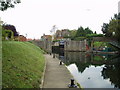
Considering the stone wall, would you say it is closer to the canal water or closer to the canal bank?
the canal water

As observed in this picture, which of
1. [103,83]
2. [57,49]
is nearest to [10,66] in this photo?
[103,83]

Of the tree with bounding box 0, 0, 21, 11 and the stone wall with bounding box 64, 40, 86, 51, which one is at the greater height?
the tree with bounding box 0, 0, 21, 11

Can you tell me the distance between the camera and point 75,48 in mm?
56406

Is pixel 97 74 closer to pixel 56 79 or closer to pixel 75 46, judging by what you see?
pixel 56 79

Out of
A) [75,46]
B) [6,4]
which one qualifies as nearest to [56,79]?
[6,4]

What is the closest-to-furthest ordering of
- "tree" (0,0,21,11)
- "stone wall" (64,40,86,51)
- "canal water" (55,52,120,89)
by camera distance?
"tree" (0,0,21,11)
"canal water" (55,52,120,89)
"stone wall" (64,40,86,51)

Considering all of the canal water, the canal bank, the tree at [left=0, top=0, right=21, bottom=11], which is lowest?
the canal water

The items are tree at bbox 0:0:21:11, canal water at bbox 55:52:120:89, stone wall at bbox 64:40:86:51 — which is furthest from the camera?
stone wall at bbox 64:40:86:51

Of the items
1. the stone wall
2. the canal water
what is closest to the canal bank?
the canal water

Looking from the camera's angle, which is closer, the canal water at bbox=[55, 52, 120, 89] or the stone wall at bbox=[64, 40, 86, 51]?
the canal water at bbox=[55, 52, 120, 89]

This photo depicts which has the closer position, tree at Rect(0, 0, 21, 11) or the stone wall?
tree at Rect(0, 0, 21, 11)

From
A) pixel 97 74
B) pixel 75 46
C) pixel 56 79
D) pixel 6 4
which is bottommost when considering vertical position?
pixel 97 74

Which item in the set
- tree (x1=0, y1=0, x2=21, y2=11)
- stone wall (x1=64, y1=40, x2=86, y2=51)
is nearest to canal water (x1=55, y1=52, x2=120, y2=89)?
tree (x1=0, y1=0, x2=21, y2=11)

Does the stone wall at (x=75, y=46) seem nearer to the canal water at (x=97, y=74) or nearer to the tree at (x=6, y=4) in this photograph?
the canal water at (x=97, y=74)
